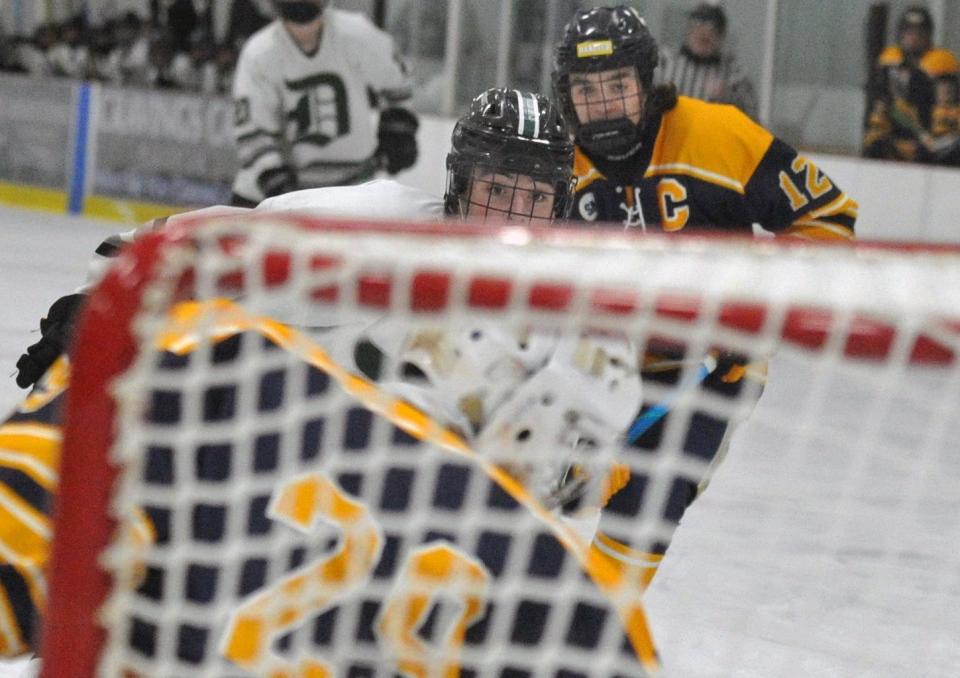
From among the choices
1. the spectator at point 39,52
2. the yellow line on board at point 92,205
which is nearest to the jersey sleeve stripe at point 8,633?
the yellow line on board at point 92,205

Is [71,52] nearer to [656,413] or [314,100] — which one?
[314,100]

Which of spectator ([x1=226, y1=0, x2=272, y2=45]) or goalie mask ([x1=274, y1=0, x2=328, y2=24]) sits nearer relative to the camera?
goalie mask ([x1=274, y1=0, x2=328, y2=24])

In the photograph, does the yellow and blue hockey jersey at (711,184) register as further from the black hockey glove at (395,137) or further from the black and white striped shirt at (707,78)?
the black and white striped shirt at (707,78)

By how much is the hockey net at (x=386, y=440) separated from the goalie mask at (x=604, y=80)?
0.95 metres

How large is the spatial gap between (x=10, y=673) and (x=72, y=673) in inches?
45.9

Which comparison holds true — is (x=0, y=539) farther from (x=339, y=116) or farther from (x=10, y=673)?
(x=339, y=116)

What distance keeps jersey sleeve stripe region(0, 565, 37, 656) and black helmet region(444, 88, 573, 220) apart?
0.81 metres

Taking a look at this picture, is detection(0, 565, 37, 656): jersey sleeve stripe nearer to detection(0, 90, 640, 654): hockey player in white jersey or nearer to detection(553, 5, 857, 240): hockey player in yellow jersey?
detection(0, 90, 640, 654): hockey player in white jersey

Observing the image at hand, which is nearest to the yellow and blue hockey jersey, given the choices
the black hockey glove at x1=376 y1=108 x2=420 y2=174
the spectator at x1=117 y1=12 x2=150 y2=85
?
the black hockey glove at x1=376 y1=108 x2=420 y2=174

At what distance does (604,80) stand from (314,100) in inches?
77.0

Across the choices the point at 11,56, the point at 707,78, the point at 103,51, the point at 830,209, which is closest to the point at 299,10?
the point at 830,209

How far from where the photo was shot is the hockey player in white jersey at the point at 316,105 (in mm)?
4051

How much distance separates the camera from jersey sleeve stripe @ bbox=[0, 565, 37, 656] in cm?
123

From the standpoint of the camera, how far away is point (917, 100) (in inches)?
260
